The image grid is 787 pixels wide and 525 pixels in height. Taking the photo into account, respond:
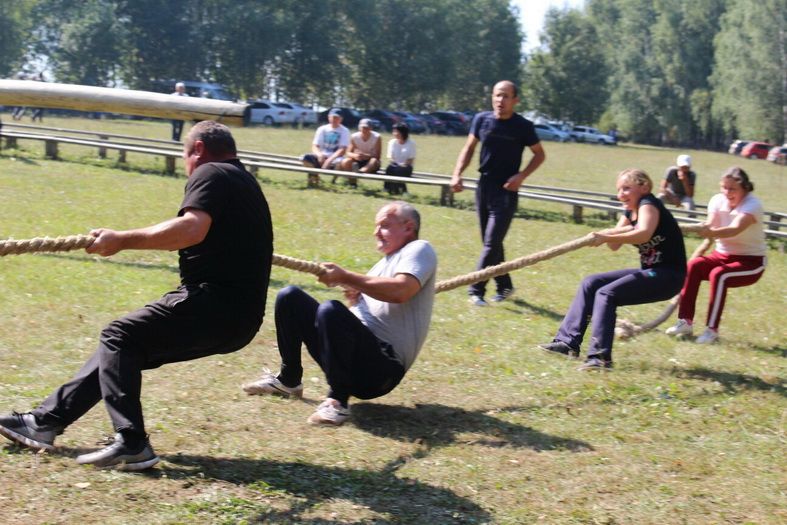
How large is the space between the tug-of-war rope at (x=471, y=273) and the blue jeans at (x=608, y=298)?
407 millimetres

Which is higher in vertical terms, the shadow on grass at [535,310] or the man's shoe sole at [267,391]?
the man's shoe sole at [267,391]

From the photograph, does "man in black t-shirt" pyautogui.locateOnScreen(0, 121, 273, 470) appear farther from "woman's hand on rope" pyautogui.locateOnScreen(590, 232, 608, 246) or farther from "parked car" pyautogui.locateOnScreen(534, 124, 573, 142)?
"parked car" pyautogui.locateOnScreen(534, 124, 573, 142)

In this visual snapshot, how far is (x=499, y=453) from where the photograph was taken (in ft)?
18.6

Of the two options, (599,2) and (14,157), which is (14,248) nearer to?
(14,157)

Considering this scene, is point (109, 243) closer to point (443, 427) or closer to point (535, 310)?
point (443, 427)

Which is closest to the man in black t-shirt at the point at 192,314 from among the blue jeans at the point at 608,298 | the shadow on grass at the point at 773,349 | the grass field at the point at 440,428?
the grass field at the point at 440,428

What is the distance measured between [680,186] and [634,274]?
34.5ft

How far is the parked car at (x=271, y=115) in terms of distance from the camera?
50.8 metres

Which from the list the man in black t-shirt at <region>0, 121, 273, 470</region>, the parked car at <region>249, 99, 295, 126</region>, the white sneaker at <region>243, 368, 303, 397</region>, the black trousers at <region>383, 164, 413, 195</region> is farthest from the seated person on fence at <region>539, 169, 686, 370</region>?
the parked car at <region>249, 99, 295, 126</region>

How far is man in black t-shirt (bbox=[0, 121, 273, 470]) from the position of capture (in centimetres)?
491

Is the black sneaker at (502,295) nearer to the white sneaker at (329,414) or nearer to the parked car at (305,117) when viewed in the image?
the white sneaker at (329,414)

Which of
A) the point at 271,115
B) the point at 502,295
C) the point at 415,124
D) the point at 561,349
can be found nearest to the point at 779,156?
the point at 415,124

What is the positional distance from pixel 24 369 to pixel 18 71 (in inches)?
2241

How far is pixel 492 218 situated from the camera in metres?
9.79
